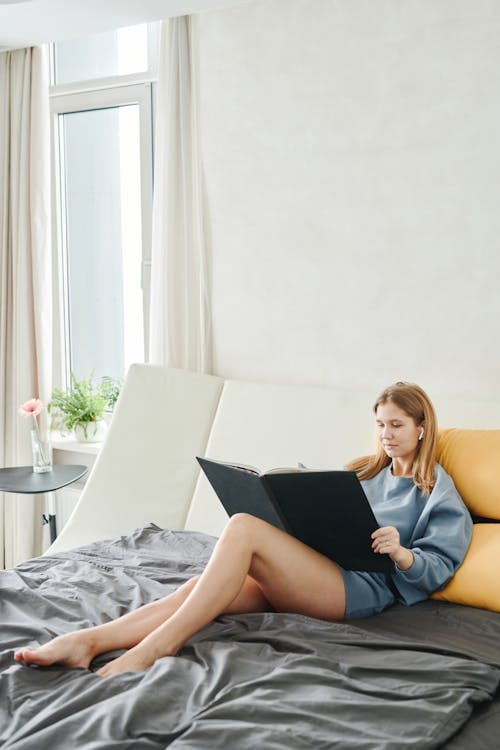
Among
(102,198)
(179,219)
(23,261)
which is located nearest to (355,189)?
(179,219)

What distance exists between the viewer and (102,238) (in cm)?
396

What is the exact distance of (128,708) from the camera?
1534 mm

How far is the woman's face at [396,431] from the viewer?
2.37 m

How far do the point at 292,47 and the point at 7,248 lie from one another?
1.60 metres

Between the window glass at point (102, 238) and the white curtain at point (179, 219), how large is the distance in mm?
386

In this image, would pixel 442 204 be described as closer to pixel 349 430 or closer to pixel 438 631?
pixel 349 430

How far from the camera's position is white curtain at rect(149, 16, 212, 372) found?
3387 millimetres

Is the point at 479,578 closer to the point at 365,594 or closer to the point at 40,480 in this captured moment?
the point at 365,594

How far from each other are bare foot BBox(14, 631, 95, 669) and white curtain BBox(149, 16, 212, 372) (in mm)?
1687

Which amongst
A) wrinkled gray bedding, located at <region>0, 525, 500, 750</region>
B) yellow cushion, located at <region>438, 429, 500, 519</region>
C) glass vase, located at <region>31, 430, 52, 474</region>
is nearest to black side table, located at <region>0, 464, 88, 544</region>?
glass vase, located at <region>31, 430, 52, 474</region>

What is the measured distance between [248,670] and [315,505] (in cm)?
44

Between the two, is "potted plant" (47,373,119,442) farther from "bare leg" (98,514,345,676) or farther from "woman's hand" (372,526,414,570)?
"woman's hand" (372,526,414,570)

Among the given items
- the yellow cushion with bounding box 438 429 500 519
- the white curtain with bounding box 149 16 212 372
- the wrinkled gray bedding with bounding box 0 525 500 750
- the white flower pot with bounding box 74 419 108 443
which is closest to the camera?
the wrinkled gray bedding with bounding box 0 525 500 750

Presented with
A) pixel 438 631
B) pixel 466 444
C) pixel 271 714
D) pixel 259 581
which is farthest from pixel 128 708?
pixel 466 444
